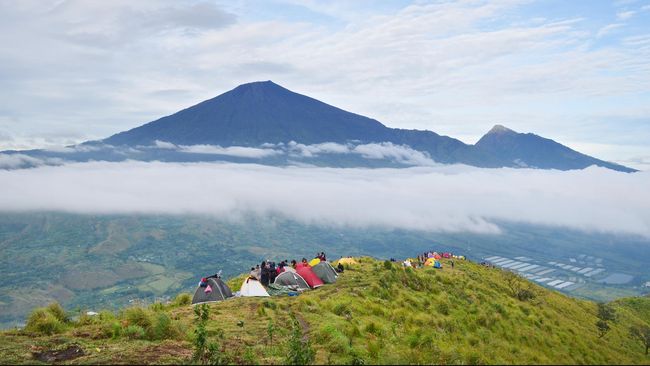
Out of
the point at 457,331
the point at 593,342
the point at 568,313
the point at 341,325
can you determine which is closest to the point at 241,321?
the point at 341,325

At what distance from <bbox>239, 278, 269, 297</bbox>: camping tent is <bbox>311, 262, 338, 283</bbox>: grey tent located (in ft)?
15.3

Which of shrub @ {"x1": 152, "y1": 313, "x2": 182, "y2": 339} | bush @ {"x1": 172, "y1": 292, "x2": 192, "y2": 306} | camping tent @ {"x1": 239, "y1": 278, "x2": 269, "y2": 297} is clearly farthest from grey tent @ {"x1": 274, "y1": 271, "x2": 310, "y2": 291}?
shrub @ {"x1": 152, "y1": 313, "x2": 182, "y2": 339}

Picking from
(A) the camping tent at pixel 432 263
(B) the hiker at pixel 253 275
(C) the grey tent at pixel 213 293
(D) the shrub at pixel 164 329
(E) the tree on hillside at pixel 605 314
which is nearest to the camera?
(D) the shrub at pixel 164 329

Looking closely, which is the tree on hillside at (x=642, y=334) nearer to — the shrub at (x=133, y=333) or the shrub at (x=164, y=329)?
the shrub at (x=164, y=329)

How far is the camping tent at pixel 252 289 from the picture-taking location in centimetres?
2502

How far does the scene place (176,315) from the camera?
18.9 m

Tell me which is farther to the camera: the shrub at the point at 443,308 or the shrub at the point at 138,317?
the shrub at the point at 443,308

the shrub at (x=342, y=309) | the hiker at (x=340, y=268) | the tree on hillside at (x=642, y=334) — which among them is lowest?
the tree on hillside at (x=642, y=334)

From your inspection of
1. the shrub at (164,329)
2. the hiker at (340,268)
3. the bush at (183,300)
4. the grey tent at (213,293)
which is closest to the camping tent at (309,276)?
the hiker at (340,268)

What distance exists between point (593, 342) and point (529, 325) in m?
2.58

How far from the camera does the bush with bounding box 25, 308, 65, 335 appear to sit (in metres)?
14.9

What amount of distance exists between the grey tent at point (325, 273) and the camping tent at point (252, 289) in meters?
4.65

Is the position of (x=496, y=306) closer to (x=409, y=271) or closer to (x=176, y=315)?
(x=409, y=271)

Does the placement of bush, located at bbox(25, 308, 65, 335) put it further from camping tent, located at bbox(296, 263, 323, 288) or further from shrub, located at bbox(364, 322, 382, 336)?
camping tent, located at bbox(296, 263, 323, 288)
